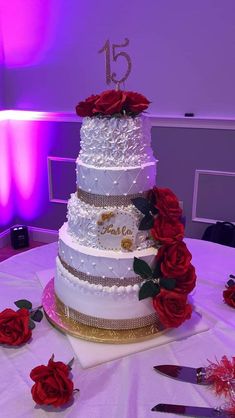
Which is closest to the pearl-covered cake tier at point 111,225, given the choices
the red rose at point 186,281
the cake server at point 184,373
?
the red rose at point 186,281

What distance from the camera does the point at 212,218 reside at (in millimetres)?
3369

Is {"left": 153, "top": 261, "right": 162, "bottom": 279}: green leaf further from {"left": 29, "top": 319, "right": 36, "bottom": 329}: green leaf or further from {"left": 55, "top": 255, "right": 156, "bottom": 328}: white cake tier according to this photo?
{"left": 29, "top": 319, "right": 36, "bottom": 329}: green leaf

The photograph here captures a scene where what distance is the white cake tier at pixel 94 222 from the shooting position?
1285 millimetres

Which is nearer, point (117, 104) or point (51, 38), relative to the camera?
point (117, 104)

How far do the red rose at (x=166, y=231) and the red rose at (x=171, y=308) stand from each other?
17 centimetres

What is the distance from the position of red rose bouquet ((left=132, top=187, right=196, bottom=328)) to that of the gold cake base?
0.08 meters

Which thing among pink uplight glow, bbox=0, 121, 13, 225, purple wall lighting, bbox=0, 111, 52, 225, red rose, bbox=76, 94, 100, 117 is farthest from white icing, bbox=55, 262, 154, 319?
pink uplight glow, bbox=0, 121, 13, 225

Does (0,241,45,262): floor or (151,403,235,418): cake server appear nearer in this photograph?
(151,403,235,418): cake server

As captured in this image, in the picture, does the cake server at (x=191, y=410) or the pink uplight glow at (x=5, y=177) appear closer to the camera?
the cake server at (x=191, y=410)

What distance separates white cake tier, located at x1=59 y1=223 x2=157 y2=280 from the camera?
4.19 feet

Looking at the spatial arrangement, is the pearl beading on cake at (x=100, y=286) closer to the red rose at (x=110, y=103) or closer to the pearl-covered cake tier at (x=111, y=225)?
the pearl-covered cake tier at (x=111, y=225)

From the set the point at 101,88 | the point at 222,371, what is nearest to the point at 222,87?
the point at 101,88

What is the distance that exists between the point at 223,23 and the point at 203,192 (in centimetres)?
131

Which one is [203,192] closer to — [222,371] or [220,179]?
[220,179]
